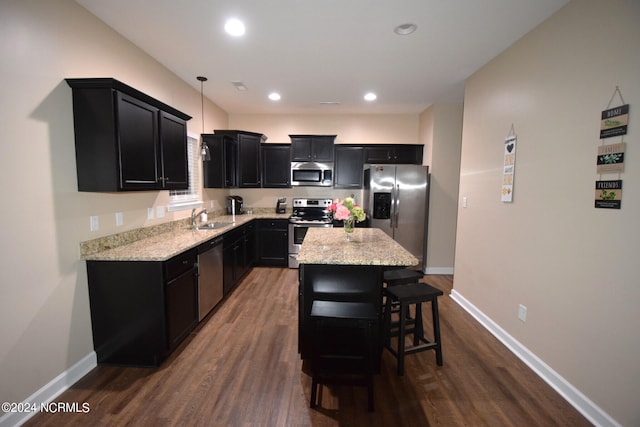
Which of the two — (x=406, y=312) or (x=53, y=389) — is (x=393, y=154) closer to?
(x=406, y=312)

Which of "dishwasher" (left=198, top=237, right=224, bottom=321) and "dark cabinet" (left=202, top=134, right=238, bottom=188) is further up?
"dark cabinet" (left=202, top=134, right=238, bottom=188)

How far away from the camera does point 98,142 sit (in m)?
2.05

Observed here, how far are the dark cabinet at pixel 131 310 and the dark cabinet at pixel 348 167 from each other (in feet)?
11.4

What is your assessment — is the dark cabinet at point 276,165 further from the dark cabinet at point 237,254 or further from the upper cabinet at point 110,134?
the upper cabinet at point 110,134

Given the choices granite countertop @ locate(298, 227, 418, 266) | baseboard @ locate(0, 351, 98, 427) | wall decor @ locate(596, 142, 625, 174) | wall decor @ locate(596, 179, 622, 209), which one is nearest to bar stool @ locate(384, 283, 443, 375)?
granite countertop @ locate(298, 227, 418, 266)

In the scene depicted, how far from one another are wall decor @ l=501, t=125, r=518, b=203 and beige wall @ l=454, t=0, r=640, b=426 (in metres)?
0.07

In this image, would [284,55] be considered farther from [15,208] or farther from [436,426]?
[436,426]

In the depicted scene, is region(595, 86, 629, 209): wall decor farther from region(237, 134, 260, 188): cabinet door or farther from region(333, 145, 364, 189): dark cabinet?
region(237, 134, 260, 188): cabinet door

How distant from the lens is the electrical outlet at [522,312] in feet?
7.85

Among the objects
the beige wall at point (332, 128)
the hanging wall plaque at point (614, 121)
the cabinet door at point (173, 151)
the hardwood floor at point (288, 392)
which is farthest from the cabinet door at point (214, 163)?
the hanging wall plaque at point (614, 121)

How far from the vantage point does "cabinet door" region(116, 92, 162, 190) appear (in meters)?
2.09

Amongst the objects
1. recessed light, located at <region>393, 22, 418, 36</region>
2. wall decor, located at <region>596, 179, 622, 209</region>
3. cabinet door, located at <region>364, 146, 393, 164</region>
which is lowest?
wall decor, located at <region>596, 179, 622, 209</region>

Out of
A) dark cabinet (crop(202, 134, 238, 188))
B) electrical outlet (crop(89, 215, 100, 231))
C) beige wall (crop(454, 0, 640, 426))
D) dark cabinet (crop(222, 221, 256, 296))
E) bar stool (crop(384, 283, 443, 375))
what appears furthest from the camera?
dark cabinet (crop(202, 134, 238, 188))

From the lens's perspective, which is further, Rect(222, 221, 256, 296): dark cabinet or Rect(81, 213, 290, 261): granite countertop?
Rect(222, 221, 256, 296): dark cabinet
